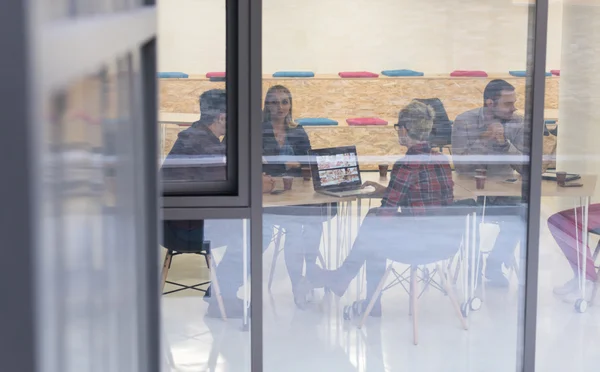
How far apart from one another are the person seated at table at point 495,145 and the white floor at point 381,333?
0.13 m

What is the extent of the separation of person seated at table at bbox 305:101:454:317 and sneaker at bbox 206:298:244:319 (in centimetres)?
28

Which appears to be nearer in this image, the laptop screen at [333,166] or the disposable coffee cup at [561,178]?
the laptop screen at [333,166]

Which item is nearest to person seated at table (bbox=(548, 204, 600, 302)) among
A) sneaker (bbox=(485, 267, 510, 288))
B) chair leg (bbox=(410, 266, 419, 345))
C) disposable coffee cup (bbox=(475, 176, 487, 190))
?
sneaker (bbox=(485, 267, 510, 288))

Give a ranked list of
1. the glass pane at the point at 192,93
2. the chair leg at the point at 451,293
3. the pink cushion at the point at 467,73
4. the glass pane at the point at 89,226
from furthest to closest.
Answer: the chair leg at the point at 451,293 → the pink cushion at the point at 467,73 → the glass pane at the point at 192,93 → the glass pane at the point at 89,226

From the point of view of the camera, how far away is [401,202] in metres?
2.94

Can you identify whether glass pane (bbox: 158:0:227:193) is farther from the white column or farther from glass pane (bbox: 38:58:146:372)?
glass pane (bbox: 38:58:146:372)

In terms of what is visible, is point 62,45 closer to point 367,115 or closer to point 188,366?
point 367,115

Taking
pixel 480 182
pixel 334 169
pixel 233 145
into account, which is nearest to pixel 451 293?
pixel 480 182

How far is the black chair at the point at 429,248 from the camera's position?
117 inches

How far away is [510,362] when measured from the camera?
311 centimetres

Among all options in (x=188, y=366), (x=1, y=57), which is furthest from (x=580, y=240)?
(x=1, y=57)

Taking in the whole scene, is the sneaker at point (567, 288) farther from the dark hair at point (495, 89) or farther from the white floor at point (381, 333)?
the dark hair at point (495, 89)

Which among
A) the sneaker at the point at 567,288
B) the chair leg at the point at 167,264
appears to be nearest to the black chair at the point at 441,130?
the sneaker at the point at 567,288

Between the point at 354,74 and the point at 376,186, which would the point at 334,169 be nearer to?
the point at 376,186
